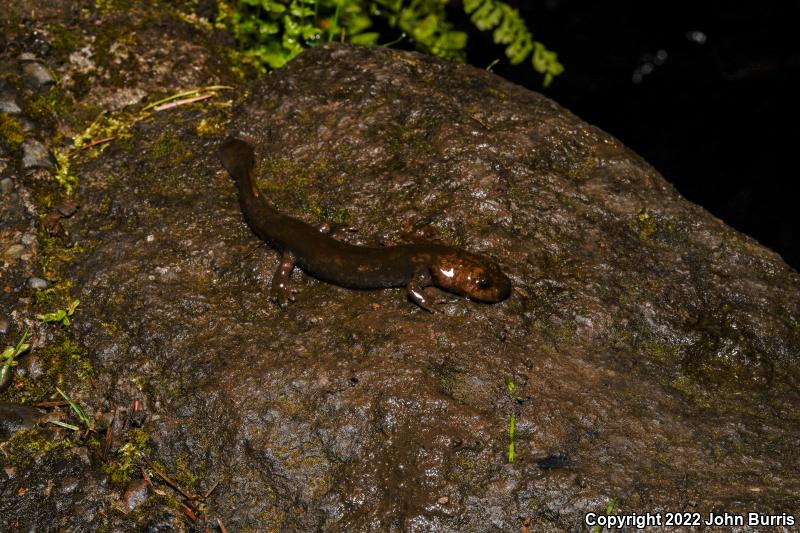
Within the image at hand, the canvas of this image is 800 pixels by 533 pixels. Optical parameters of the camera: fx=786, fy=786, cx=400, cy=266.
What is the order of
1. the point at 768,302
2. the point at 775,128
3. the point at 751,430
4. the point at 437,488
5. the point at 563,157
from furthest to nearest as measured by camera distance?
the point at 775,128
the point at 563,157
the point at 768,302
the point at 751,430
the point at 437,488

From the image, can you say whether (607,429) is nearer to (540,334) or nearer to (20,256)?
(540,334)

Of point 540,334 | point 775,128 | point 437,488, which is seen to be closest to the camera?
point 437,488

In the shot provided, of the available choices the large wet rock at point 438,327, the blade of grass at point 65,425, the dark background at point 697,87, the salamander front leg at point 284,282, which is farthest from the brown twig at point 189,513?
the dark background at point 697,87

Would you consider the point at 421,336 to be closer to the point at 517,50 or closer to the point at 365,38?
the point at 365,38

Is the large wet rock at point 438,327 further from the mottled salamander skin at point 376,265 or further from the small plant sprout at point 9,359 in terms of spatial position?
the small plant sprout at point 9,359

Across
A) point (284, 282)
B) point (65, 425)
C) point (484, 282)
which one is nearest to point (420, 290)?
point (484, 282)

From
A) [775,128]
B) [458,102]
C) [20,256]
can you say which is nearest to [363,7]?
[458,102]


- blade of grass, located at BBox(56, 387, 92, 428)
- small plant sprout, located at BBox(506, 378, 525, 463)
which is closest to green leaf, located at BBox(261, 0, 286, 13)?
blade of grass, located at BBox(56, 387, 92, 428)
